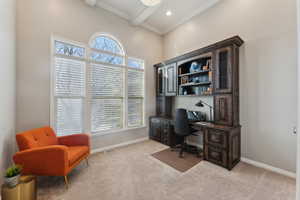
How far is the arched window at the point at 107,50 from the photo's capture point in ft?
10.6

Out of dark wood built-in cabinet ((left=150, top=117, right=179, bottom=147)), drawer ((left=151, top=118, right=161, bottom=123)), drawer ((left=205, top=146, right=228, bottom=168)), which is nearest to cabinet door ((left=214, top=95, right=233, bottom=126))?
drawer ((left=205, top=146, right=228, bottom=168))

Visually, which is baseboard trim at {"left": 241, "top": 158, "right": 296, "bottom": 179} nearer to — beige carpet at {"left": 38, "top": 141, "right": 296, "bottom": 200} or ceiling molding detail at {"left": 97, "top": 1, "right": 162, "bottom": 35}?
beige carpet at {"left": 38, "top": 141, "right": 296, "bottom": 200}

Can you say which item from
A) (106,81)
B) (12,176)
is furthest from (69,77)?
(12,176)

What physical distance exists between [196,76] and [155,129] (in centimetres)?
200

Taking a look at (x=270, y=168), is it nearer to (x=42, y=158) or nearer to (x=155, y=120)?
(x=155, y=120)

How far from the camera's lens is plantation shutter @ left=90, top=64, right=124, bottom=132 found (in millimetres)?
3193

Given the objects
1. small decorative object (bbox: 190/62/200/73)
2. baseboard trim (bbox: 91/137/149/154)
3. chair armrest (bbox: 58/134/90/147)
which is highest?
small decorative object (bbox: 190/62/200/73)

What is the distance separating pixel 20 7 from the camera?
7.61 feet

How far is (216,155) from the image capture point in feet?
8.25

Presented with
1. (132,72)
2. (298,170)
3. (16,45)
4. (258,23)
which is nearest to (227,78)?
(258,23)

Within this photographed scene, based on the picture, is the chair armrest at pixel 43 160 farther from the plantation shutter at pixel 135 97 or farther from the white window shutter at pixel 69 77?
the plantation shutter at pixel 135 97

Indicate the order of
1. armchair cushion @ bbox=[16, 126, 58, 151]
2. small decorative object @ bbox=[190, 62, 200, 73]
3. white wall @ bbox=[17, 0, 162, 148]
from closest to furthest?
armchair cushion @ bbox=[16, 126, 58, 151]
white wall @ bbox=[17, 0, 162, 148]
small decorative object @ bbox=[190, 62, 200, 73]

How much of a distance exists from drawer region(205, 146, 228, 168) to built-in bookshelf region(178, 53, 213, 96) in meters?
1.21

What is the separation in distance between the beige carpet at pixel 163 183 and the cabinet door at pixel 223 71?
157 centimetres
